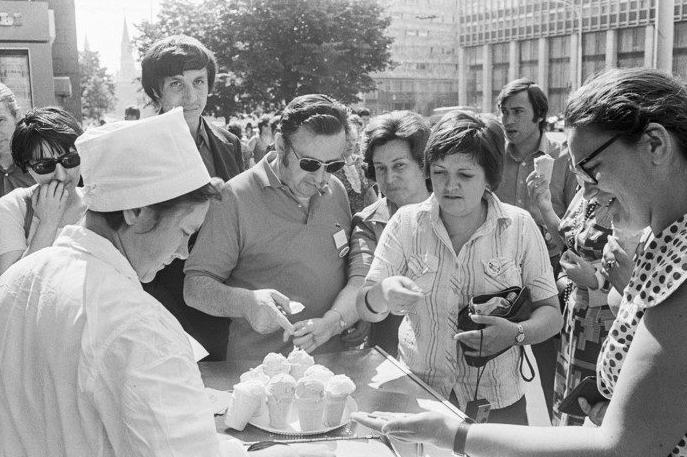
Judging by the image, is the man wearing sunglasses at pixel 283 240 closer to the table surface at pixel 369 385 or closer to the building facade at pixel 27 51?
the table surface at pixel 369 385

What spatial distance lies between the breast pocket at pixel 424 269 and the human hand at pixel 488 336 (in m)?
0.24

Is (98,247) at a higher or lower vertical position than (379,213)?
higher

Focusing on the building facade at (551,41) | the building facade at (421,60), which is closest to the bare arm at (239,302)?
the building facade at (551,41)

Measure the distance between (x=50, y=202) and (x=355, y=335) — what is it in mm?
1238

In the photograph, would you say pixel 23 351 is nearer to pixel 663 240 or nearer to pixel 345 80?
pixel 663 240

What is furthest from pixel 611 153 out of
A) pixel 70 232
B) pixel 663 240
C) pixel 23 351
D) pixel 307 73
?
pixel 307 73

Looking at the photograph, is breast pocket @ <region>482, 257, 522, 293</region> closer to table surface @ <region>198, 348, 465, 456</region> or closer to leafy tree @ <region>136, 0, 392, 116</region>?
table surface @ <region>198, 348, 465, 456</region>

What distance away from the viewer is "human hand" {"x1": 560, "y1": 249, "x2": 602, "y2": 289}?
266 cm

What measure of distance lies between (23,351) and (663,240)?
1.20 meters

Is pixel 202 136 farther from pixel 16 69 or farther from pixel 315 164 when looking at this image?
pixel 16 69

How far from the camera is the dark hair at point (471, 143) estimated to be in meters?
2.25

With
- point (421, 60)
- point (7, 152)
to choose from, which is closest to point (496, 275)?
point (7, 152)

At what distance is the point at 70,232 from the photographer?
4.39 ft

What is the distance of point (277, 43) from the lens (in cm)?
2481
